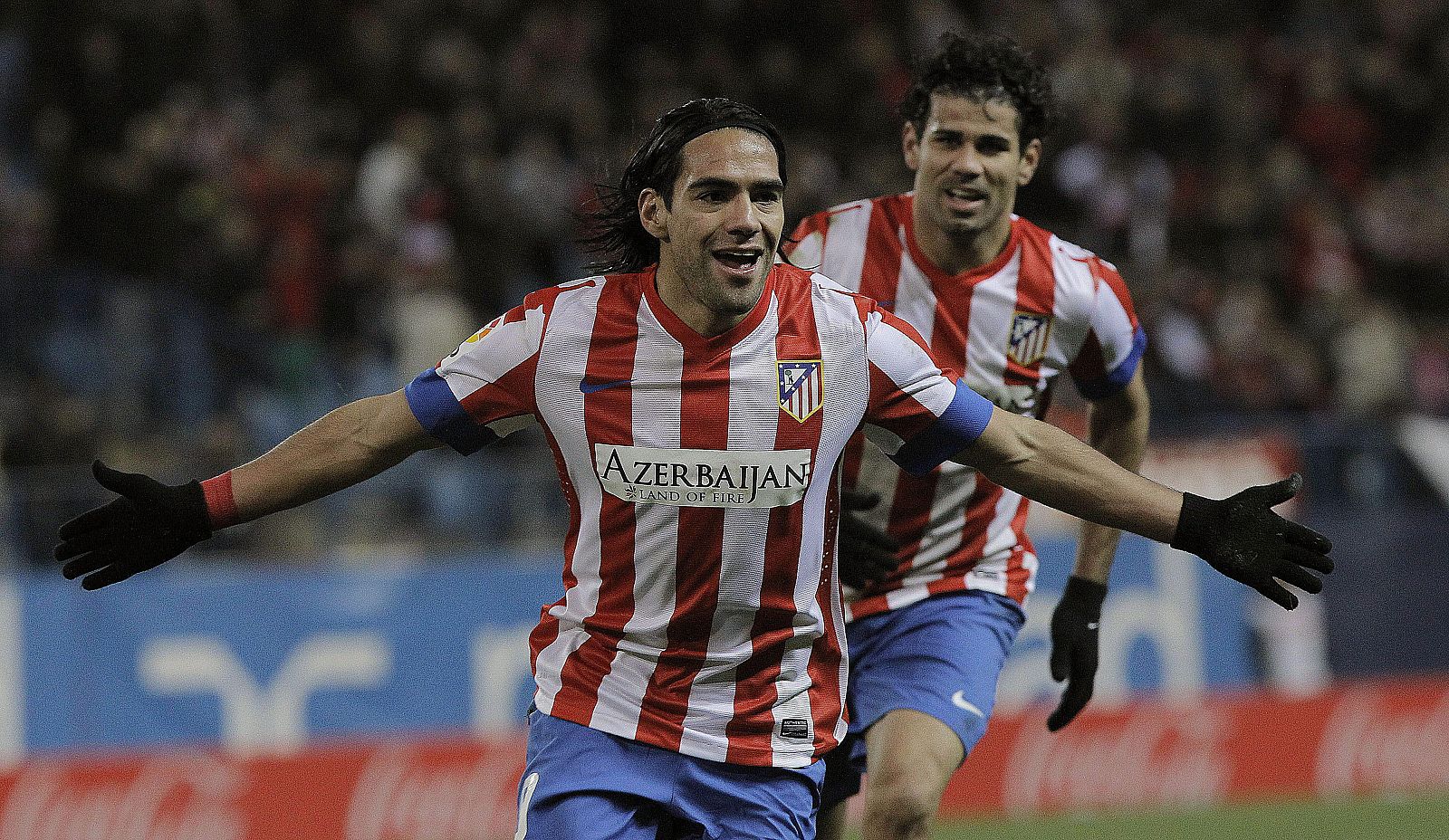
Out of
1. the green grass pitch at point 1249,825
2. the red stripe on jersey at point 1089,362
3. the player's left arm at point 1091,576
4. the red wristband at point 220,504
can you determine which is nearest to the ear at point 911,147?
the red stripe on jersey at point 1089,362

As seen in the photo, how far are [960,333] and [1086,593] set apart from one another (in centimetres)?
88

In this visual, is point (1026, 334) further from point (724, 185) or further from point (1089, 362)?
point (724, 185)

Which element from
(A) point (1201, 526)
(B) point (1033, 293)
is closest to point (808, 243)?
(B) point (1033, 293)

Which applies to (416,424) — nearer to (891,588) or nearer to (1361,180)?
(891,588)

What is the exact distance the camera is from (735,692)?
4.05 meters

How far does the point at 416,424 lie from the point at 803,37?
1128 cm

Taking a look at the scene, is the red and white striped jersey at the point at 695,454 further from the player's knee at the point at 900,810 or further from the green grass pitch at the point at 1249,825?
the green grass pitch at the point at 1249,825

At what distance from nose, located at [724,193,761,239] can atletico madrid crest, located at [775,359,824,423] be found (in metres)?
0.29

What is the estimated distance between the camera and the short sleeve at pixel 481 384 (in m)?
3.98

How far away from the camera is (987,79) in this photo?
5.20 m

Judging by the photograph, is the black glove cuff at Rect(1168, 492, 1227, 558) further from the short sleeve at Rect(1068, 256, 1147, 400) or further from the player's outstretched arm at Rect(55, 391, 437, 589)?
the player's outstretched arm at Rect(55, 391, 437, 589)

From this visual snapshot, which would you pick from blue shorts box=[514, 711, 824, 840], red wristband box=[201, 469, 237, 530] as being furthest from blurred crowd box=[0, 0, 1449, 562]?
blue shorts box=[514, 711, 824, 840]

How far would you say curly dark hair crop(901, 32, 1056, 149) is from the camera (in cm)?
520

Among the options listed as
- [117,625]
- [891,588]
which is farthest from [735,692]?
[117,625]
